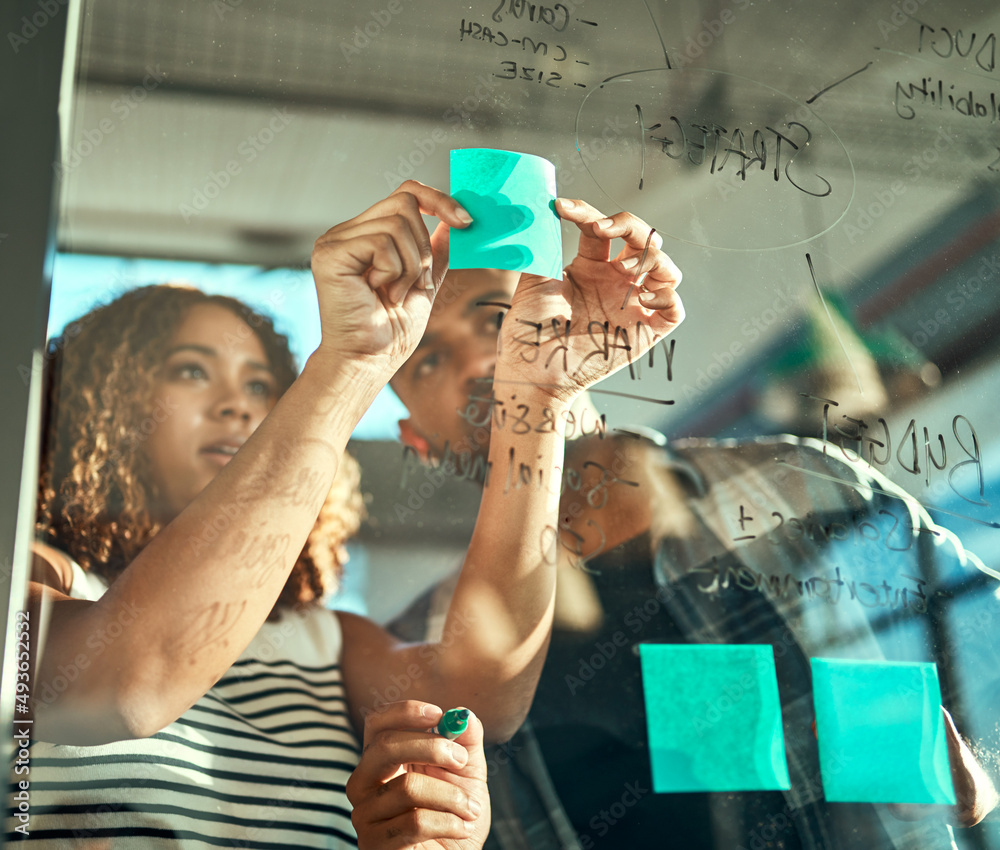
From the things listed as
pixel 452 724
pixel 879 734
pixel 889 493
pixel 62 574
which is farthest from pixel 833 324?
pixel 62 574

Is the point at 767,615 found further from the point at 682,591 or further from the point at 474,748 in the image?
the point at 474,748

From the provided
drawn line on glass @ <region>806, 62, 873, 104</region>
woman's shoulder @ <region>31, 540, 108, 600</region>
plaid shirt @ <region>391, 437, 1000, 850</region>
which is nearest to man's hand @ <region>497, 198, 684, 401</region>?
plaid shirt @ <region>391, 437, 1000, 850</region>

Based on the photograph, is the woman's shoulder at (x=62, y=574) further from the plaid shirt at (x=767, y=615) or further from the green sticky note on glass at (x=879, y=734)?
the green sticky note on glass at (x=879, y=734)

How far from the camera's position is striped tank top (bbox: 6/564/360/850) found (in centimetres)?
66

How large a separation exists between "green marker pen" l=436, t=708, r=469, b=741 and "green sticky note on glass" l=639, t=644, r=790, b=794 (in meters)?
0.19

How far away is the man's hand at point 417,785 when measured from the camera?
69cm

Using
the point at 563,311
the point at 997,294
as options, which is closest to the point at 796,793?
the point at 563,311

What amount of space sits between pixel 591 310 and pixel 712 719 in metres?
0.42

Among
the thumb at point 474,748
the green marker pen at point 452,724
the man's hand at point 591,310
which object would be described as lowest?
the thumb at point 474,748

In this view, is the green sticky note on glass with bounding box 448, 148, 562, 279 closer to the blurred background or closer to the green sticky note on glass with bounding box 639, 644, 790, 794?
the blurred background

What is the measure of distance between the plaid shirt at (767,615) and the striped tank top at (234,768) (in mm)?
98

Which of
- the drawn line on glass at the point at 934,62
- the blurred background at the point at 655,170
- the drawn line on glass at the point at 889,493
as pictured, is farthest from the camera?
the drawn line on glass at the point at 934,62

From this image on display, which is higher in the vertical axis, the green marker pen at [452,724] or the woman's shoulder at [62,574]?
the woman's shoulder at [62,574]

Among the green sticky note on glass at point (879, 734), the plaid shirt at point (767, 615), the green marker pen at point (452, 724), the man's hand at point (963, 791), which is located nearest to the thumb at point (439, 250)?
the plaid shirt at point (767, 615)
